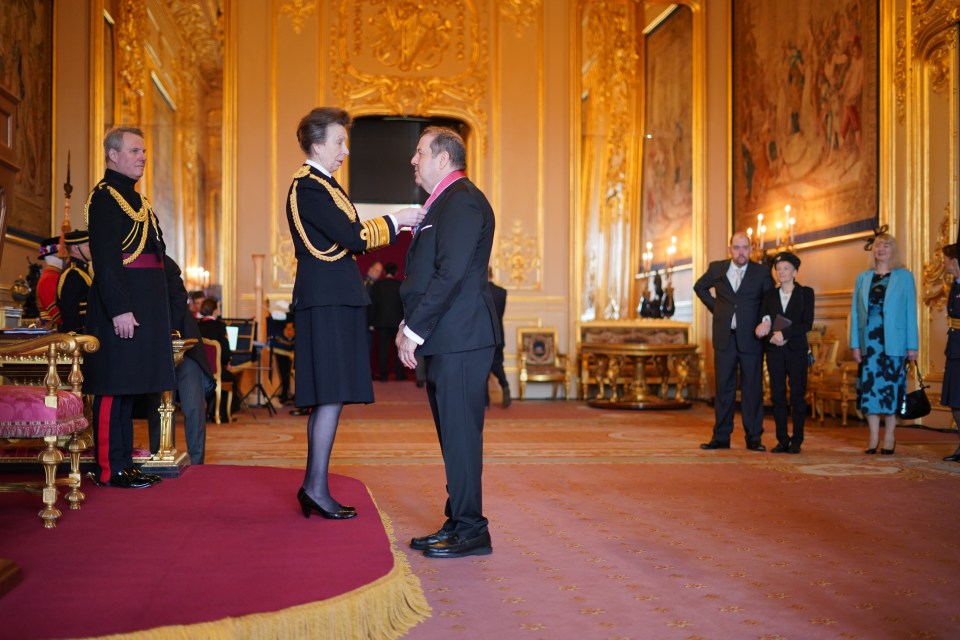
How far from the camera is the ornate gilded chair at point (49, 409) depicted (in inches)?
128

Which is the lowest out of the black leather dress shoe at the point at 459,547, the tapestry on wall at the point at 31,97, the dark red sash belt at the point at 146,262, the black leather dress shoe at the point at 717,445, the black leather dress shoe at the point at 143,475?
the black leather dress shoe at the point at 717,445

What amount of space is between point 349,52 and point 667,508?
27.6ft

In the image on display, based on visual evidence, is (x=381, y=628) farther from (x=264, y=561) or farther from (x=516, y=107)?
(x=516, y=107)

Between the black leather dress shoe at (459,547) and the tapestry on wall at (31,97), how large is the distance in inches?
257

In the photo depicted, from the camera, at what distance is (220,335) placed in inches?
317

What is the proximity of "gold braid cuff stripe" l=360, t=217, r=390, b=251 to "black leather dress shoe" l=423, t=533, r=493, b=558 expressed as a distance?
3.66ft

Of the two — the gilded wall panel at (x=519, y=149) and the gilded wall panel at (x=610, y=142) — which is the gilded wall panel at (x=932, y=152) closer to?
the gilded wall panel at (x=610, y=142)

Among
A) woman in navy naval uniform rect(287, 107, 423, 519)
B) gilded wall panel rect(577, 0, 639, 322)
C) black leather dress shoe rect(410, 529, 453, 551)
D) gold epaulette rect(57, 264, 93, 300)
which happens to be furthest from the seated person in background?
gilded wall panel rect(577, 0, 639, 322)

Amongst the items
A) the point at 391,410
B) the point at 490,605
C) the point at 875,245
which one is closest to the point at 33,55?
the point at 391,410

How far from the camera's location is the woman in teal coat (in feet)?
21.2

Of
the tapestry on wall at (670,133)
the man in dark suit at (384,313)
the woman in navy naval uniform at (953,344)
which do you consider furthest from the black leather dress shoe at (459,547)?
the tapestry on wall at (670,133)

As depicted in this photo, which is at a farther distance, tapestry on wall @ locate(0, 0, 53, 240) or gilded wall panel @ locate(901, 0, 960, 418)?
tapestry on wall @ locate(0, 0, 53, 240)

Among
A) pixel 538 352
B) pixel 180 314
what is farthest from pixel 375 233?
pixel 538 352

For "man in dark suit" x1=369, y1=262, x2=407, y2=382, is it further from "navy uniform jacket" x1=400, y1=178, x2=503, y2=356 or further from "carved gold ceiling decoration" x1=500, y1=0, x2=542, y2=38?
"navy uniform jacket" x1=400, y1=178, x2=503, y2=356
